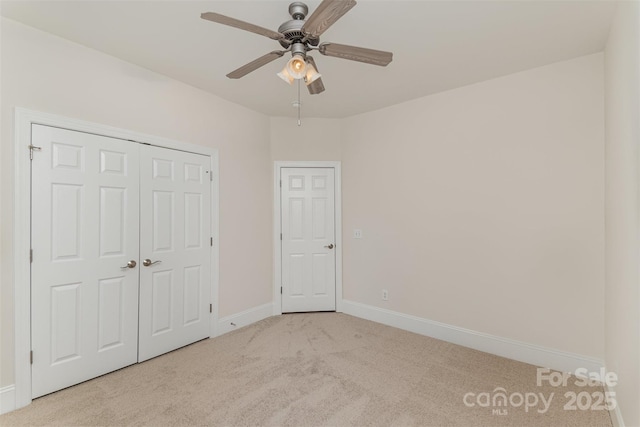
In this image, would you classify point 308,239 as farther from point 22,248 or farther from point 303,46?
point 22,248

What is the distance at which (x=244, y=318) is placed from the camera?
145 inches

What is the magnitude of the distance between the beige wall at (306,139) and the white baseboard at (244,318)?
2102mm

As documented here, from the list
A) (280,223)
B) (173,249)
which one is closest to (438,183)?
(280,223)

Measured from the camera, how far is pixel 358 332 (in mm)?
3434

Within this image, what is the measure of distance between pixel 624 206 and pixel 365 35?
2.05 meters

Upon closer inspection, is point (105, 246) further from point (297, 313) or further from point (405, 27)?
point (405, 27)

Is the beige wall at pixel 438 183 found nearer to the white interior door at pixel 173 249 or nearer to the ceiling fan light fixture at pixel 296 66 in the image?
the white interior door at pixel 173 249

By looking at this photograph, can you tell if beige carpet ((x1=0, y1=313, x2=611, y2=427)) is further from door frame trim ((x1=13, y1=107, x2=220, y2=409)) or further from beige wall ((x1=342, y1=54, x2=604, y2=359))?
beige wall ((x1=342, y1=54, x2=604, y2=359))

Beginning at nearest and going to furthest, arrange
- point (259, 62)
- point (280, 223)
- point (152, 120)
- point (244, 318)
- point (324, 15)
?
point (324, 15) < point (259, 62) < point (152, 120) < point (244, 318) < point (280, 223)

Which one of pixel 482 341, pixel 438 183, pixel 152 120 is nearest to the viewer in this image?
pixel 152 120

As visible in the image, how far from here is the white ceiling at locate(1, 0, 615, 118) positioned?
1.91 metres

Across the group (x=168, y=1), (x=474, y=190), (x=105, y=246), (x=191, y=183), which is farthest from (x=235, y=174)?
(x=474, y=190)

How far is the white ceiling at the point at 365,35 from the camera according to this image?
6.27 ft

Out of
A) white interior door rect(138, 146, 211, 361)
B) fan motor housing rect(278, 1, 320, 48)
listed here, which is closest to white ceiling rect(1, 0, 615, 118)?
fan motor housing rect(278, 1, 320, 48)
